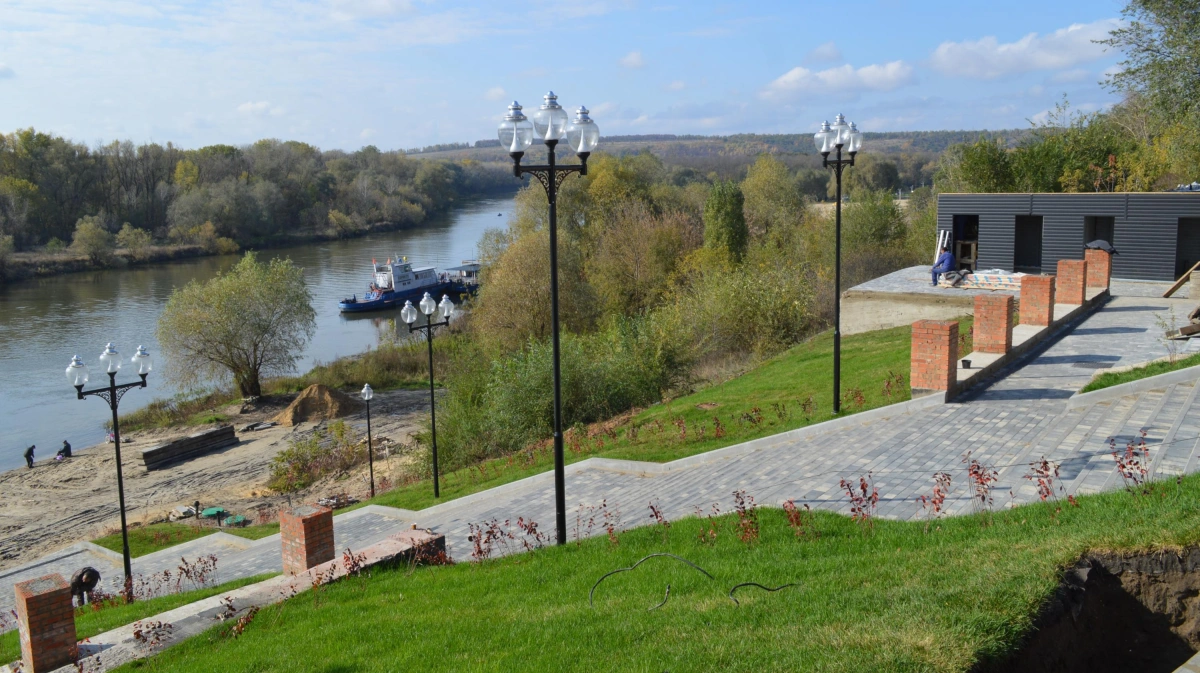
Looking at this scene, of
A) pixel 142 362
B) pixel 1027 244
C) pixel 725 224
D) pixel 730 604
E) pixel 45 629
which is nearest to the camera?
pixel 730 604

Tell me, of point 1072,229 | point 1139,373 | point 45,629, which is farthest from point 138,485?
point 1072,229

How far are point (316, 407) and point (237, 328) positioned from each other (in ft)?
18.1

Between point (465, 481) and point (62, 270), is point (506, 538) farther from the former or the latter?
point (62, 270)

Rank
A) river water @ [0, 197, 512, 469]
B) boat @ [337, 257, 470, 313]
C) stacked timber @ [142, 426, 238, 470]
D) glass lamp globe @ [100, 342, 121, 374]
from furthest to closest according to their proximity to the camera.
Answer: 1. boat @ [337, 257, 470, 313]
2. river water @ [0, 197, 512, 469]
3. stacked timber @ [142, 426, 238, 470]
4. glass lamp globe @ [100, 342, 121, 374]

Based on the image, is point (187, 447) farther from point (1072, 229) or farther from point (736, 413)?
point (1072, 229)

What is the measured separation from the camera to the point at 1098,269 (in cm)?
1830

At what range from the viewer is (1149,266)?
21.3m

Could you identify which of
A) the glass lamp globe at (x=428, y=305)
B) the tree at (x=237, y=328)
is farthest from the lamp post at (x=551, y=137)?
the tree at (x=237, y=328)

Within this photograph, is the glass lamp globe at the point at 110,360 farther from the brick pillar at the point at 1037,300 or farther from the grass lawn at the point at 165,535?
the brick pillar at the point at 1037,300

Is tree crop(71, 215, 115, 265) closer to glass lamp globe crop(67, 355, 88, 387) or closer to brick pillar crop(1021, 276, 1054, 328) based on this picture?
glass lamp globe crop(67, 355, 88, 387)

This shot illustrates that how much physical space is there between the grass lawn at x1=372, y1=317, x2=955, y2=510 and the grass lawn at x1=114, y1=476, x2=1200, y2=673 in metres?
5.22

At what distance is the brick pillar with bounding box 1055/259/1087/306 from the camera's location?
16.4 metres

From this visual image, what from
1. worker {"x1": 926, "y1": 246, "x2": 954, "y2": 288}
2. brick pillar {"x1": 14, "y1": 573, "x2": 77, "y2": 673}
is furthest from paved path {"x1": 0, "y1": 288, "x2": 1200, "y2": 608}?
worker {"x1": 926, "y1": 246, "x2": 954, "y2": 288}

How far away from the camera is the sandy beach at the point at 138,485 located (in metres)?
21.1
